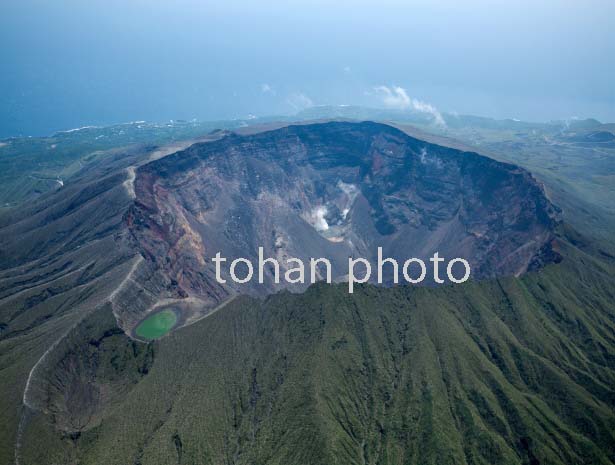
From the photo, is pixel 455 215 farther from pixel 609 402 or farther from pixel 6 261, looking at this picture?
pixel 6 261

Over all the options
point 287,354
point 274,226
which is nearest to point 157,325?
point 287,354

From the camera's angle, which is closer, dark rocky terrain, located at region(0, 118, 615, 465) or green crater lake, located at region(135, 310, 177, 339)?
dark rocky terrain, located at region(0, 118, 615, 465)

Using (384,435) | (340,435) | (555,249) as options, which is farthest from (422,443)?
(555,249)

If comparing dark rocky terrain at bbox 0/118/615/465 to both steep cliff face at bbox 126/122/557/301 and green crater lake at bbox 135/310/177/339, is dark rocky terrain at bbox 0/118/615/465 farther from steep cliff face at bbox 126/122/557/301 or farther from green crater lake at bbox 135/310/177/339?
green crater lake at bbox 135/310/177/339

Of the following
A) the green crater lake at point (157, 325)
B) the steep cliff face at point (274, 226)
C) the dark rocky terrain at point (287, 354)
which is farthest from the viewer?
the steep cliff face at point (274, 226)

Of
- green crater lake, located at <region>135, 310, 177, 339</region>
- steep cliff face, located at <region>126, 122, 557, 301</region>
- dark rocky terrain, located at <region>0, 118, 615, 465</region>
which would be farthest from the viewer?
steep cliff face, located at <region>126, 122, 557, 301</region>

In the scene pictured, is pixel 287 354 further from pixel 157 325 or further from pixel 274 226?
pixel 274 226

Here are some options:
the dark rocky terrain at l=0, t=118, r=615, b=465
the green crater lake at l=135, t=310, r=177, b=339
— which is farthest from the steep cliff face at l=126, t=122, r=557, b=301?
the green crater lake at l=135, t=310, r=177, b=339

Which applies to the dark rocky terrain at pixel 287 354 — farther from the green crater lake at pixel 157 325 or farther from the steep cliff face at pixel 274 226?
the green crater lake at pixel 157 325

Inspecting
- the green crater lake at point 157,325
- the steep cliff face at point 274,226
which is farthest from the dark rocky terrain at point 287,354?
the green crater lake at point 157,325
